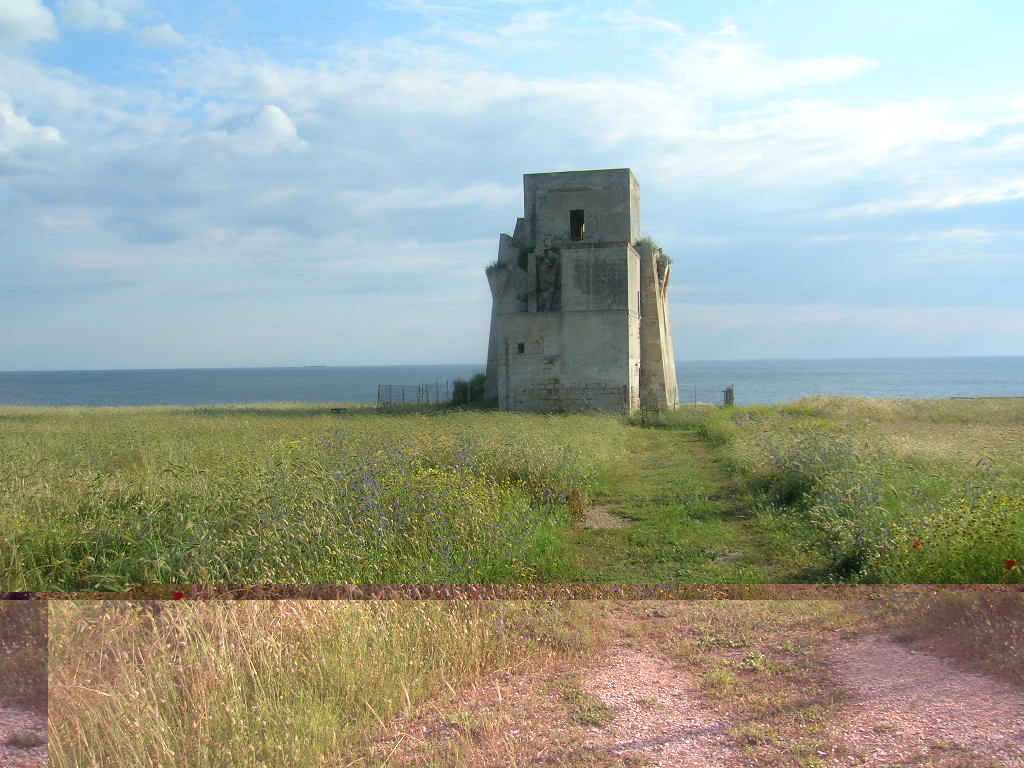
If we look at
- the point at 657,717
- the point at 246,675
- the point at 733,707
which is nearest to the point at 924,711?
the point at 733,707

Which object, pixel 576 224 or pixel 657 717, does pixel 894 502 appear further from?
pixel 576 224

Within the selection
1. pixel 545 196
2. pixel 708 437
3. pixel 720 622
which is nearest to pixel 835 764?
pixel 720 622

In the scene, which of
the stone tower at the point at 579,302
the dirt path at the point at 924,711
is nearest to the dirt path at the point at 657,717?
the dirt path at the point at 924,711

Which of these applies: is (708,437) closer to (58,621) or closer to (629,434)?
(629,434)

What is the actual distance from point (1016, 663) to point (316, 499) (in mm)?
5268

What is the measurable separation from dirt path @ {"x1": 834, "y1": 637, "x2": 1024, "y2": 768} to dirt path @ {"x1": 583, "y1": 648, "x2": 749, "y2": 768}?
0.59 meters

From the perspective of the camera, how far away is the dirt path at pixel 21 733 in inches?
125

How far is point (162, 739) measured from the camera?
10.4 feet

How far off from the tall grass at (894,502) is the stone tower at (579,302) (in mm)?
8872

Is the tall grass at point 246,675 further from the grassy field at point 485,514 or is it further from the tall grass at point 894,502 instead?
the tall grass at point 894,502

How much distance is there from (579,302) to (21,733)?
914 inches

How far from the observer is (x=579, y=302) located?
84.2 feet

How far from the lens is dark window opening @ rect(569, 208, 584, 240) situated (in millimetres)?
27266

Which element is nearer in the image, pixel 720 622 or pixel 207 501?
pixel 720 622
